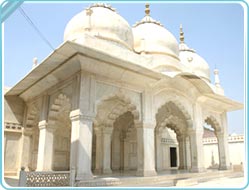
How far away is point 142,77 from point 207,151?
1194cm

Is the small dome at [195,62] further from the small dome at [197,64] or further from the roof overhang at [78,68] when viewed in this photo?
the roof overhang at [78,68]

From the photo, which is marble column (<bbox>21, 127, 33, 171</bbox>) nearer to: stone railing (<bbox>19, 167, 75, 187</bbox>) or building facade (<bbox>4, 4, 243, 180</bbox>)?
building facade (<bbox>4, 4, 243, 180</bbox>)

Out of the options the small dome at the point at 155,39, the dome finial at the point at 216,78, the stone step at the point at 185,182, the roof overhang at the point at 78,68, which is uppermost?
the small dome at the point at 155,39

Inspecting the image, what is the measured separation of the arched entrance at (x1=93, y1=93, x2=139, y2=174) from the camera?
34.7 feet

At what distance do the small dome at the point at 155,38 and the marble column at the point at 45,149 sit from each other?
17.0ft

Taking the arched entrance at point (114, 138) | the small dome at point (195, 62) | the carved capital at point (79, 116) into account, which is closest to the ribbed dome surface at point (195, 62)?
the small dome at point (195, 62)

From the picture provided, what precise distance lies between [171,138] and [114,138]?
4.90 m

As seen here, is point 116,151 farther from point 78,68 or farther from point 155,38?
point 78,68

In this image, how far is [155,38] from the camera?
11.8 meters

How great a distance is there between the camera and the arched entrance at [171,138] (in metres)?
12.8

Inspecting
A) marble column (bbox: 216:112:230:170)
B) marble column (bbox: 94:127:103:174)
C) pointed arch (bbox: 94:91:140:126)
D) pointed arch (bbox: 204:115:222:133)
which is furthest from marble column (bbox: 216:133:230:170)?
marble column (bbox: 94:127:103:174)

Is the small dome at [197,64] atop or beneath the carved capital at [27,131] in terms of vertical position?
atop

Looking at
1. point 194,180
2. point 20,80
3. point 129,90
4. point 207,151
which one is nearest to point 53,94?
point 20,80

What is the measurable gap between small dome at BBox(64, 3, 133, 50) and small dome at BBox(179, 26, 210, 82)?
17.4ft
